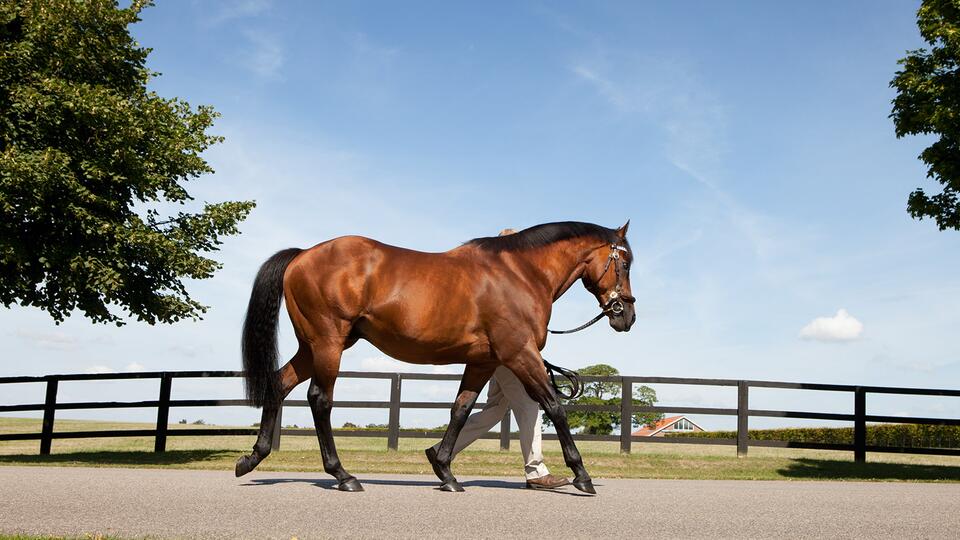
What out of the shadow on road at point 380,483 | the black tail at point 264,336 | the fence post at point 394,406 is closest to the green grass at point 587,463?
the fence post at point 394,406

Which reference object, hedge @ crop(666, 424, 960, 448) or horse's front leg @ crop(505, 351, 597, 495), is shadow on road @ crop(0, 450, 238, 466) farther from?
hedge @ crop(666, 424, 960, 448)

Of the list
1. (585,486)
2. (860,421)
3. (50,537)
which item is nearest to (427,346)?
(585,486)

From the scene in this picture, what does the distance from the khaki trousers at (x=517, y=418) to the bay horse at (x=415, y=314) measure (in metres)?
0.34

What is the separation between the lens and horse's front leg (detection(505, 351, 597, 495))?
6.34m

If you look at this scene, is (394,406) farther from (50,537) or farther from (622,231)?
(50,537)

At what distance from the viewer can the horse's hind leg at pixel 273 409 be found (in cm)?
654

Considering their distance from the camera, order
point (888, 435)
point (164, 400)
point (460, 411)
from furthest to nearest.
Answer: point (888, 435) → point (164, 400) → point (460, 411)

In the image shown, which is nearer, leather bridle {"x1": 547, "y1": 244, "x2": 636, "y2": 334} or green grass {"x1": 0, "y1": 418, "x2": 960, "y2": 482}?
leather bridle {"x1": 547, "y1": 244, "x2": 636, "y2": 334}

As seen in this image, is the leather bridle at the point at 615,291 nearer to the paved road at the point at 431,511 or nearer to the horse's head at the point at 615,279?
the horse's head at the point at 615,279

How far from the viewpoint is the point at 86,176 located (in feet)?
42.4

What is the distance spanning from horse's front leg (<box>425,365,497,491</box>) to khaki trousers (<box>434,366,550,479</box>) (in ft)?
0.60

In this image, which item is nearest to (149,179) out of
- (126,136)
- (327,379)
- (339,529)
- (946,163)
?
(126,136)

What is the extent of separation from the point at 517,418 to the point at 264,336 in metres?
2.35

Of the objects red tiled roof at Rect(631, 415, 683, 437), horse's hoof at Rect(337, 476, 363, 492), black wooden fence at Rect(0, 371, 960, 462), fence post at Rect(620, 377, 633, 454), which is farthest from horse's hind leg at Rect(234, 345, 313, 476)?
red tiled roof at Rect(631, 415, 683, 437)
